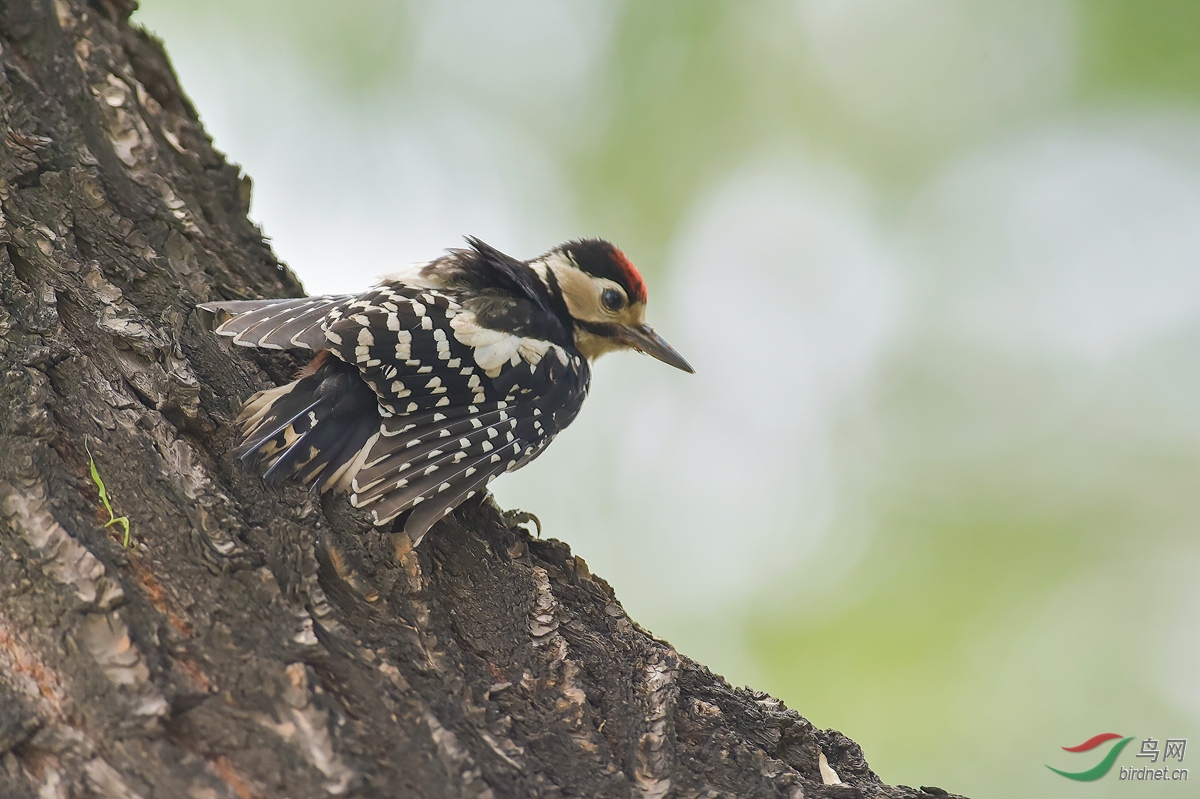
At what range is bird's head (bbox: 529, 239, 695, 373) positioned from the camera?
3217mm

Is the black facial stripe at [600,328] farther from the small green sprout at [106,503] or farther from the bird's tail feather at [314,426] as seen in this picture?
the small green sprout at [106,503]

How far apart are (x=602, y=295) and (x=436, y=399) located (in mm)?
1150

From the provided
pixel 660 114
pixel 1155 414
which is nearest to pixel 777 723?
pixel 1155 414

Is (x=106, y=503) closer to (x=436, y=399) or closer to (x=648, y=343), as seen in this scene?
(x=436, y=399)

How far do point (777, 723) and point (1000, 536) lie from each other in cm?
363

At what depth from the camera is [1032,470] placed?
16.5 feet

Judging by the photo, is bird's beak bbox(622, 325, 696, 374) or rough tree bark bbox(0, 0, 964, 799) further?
bird's beak bbox(622, 325, 696, 374)

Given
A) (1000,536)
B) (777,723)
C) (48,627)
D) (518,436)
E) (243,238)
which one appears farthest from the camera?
(1000,536)

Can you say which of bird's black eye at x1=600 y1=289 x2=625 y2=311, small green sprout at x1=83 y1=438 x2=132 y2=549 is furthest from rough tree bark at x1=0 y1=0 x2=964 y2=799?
bird's black eye at x1=600 y1=289 x2=625 y2=311

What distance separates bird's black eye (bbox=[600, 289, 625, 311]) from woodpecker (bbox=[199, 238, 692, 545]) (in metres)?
0.38

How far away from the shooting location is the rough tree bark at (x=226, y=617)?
132 centimetres

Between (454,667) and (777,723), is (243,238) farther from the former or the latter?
(777,723)

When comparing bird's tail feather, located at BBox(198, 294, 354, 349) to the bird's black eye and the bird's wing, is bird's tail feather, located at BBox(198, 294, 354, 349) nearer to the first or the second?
the bird's wing

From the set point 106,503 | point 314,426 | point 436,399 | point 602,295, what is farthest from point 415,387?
point 602,295
